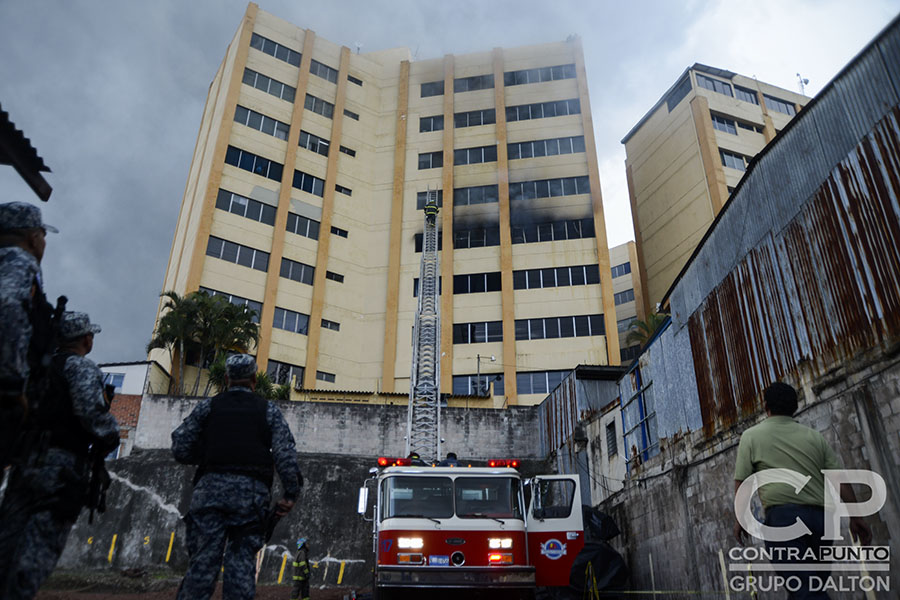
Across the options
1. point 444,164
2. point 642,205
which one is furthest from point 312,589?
point 642,205

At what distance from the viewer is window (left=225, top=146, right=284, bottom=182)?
113ft

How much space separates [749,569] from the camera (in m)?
7.96

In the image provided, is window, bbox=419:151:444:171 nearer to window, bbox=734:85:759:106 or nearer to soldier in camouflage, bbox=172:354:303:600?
window, bbox=734:85:759:106

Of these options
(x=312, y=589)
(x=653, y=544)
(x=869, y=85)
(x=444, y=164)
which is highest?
(x=444, y=164)

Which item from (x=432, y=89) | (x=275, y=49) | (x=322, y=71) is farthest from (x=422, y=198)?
(x=275, y=49)

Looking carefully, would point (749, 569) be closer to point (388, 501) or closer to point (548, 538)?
point (548, 538)

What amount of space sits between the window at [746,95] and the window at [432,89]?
19.8m

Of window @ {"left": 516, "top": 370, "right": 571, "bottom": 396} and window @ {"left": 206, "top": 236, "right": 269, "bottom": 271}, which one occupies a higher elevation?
window @ {"left": 206, "top": 236, "right": 269, "bottom": 271}

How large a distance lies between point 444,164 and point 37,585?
36.7m

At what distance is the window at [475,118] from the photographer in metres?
39.4

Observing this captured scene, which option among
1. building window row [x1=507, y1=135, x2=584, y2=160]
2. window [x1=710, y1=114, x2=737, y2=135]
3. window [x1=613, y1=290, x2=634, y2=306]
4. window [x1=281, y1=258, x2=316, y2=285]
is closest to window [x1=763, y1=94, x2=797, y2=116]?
window [x1=710, y1=114, x2=737, y2=135]

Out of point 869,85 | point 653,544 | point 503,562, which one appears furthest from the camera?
point 653,544

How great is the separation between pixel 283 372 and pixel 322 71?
2119cm

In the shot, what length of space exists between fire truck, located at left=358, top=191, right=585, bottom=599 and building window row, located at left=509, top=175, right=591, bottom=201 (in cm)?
2852
